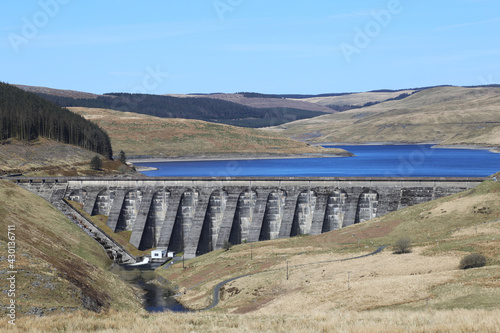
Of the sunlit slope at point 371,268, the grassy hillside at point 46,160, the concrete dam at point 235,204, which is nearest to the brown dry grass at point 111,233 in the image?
the concrete dam at point 235,204

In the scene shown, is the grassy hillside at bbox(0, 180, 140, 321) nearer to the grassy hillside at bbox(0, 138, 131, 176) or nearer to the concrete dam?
the concrete dam

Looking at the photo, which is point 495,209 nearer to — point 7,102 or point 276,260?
point 276,260

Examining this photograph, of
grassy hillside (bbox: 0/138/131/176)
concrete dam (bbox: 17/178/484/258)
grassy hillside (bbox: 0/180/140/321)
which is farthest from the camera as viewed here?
grassy hillside (bbox: 0/138/131/176)

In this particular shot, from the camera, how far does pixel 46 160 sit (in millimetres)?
139500

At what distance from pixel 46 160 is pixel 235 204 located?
72072mm

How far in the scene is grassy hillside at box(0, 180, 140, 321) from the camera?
145 feet

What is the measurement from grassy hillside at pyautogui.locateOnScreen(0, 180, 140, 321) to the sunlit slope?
9.61 meters

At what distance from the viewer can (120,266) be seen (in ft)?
272

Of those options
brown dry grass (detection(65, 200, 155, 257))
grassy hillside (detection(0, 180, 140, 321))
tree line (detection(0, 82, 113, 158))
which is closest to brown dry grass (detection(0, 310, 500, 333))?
grassy hillside (detection(0, 180, 140, 321))

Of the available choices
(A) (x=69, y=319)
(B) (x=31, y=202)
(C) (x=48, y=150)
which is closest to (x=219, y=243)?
(B) (x=31, y=202)

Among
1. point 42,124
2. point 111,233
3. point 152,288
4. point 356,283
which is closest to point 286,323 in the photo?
point 356,283

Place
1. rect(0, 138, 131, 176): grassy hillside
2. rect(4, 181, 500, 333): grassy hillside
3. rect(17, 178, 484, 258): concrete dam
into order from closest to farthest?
rect(4, 181, 500, 333): grassy hillside → rect(17, 178, 484, 258): concrete dam → rect(0, 138, 131, 176): grassy hillside

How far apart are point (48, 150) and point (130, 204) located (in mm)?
61718

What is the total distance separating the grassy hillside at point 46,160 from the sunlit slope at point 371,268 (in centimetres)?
6446
